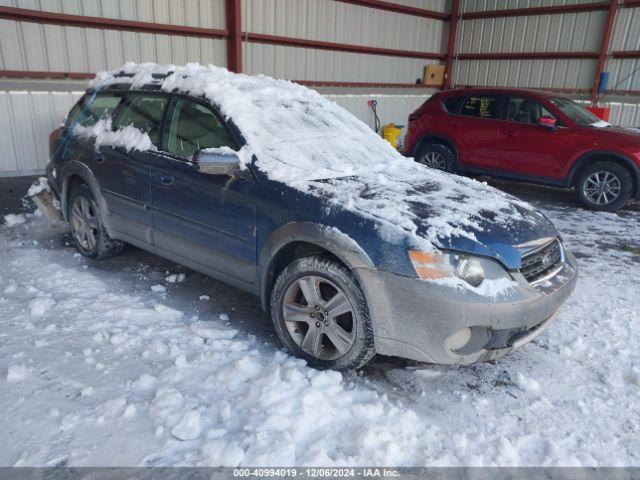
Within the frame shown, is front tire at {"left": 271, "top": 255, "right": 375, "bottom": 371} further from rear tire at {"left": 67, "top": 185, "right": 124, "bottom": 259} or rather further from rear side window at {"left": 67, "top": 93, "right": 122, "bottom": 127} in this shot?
rear side window at {"left": 67, "top": 93, "right": 122, "bottom": 127}

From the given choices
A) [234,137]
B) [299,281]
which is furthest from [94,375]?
[234,137]

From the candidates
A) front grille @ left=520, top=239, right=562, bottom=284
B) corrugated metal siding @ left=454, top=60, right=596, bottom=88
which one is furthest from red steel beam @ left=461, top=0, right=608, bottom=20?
front grille @ left=520, top=239, right=562, bottom=284

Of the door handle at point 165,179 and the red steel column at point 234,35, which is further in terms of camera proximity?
the red steel column at point 234,35

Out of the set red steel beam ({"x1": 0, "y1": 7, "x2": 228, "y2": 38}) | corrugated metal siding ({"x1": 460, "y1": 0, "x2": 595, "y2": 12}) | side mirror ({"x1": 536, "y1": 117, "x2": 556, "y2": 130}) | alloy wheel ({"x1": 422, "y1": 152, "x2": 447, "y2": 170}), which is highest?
corrugated metal siding ({"x1": 460, "y1": 0, "x2": 595, "y2": 12})

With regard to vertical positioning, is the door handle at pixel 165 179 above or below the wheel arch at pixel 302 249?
above

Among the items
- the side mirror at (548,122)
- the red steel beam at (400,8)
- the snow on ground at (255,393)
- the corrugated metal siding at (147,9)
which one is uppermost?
the red steel beam at (400,8)

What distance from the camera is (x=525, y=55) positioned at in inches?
542

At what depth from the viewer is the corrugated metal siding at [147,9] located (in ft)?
25.6

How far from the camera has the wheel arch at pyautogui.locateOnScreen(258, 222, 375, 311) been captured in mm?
2650

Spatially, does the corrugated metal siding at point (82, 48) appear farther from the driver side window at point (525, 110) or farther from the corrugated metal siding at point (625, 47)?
the corrugated metal siding at point (625, 47)

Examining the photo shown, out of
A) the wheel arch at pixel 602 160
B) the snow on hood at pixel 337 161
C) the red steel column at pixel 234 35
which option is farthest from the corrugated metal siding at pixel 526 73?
the snow on hood at pixel 337 161

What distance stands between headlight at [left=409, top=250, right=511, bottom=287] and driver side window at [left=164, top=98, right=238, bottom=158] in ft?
4.92

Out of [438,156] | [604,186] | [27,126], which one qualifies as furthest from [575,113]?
[27,126]

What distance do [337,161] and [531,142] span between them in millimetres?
5091
